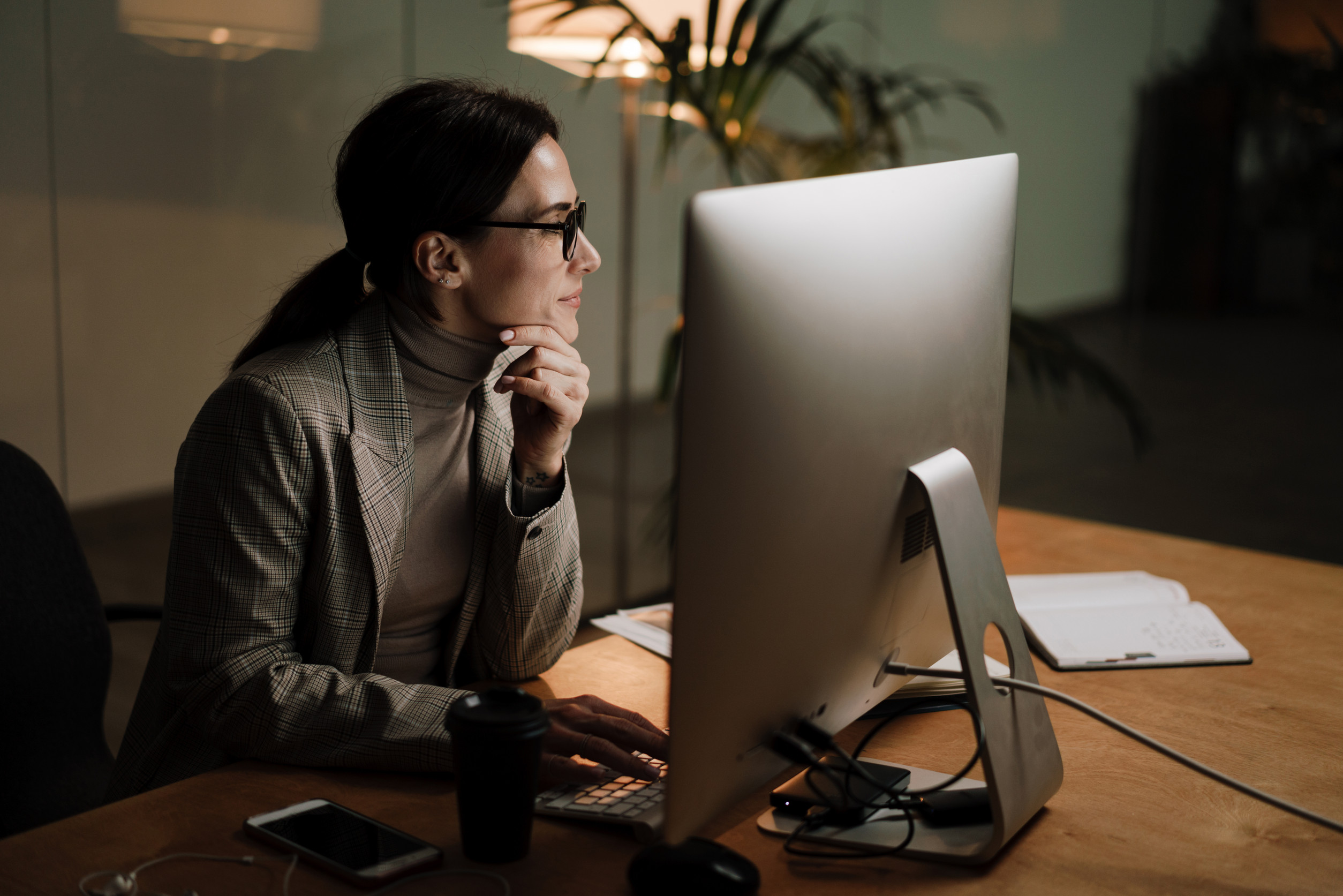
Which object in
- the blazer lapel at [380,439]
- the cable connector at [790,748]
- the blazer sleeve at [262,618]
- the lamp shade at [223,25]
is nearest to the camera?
the cable connector at [790,748]

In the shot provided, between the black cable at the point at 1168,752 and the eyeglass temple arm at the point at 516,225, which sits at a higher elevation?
the eyeglass temple arm at the point at 516,225

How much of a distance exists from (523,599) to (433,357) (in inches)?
12.2

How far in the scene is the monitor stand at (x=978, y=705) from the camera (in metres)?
0.87

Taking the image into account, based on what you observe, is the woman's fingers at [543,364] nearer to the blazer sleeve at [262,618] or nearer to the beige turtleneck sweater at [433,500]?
the beige turtleneck sweater at [433,500]

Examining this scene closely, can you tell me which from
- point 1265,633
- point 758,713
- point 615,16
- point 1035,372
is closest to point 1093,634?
→ point 1265,633

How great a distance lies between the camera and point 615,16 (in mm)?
2883

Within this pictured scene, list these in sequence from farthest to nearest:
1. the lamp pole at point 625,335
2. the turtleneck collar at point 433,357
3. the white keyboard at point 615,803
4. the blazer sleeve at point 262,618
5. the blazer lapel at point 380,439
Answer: the lamp pole at point 625,335 → the turtleneck collar at point 433,357 → the blazer lapel at point 380,439 → the blazer sleeve at point 262,618 → the white keyboard at point 615,803

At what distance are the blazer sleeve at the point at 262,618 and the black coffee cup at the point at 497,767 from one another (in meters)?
0.16

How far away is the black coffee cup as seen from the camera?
82 cm

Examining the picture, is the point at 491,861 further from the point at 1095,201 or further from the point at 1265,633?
the point at 1095,201

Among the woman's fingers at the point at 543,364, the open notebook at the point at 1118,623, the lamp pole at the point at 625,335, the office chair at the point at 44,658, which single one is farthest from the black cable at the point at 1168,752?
the lamp pole at the point at 625,335

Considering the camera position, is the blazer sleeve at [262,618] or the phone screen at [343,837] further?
the blazer sleeve at [262,618]

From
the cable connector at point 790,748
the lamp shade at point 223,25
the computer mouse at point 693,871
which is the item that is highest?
the lamp shade at point 223,25

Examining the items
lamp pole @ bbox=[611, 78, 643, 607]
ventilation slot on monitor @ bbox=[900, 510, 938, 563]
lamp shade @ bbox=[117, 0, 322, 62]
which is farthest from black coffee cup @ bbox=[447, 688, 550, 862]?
lamp pole @ bbox=[611, 78, 643, 607]
